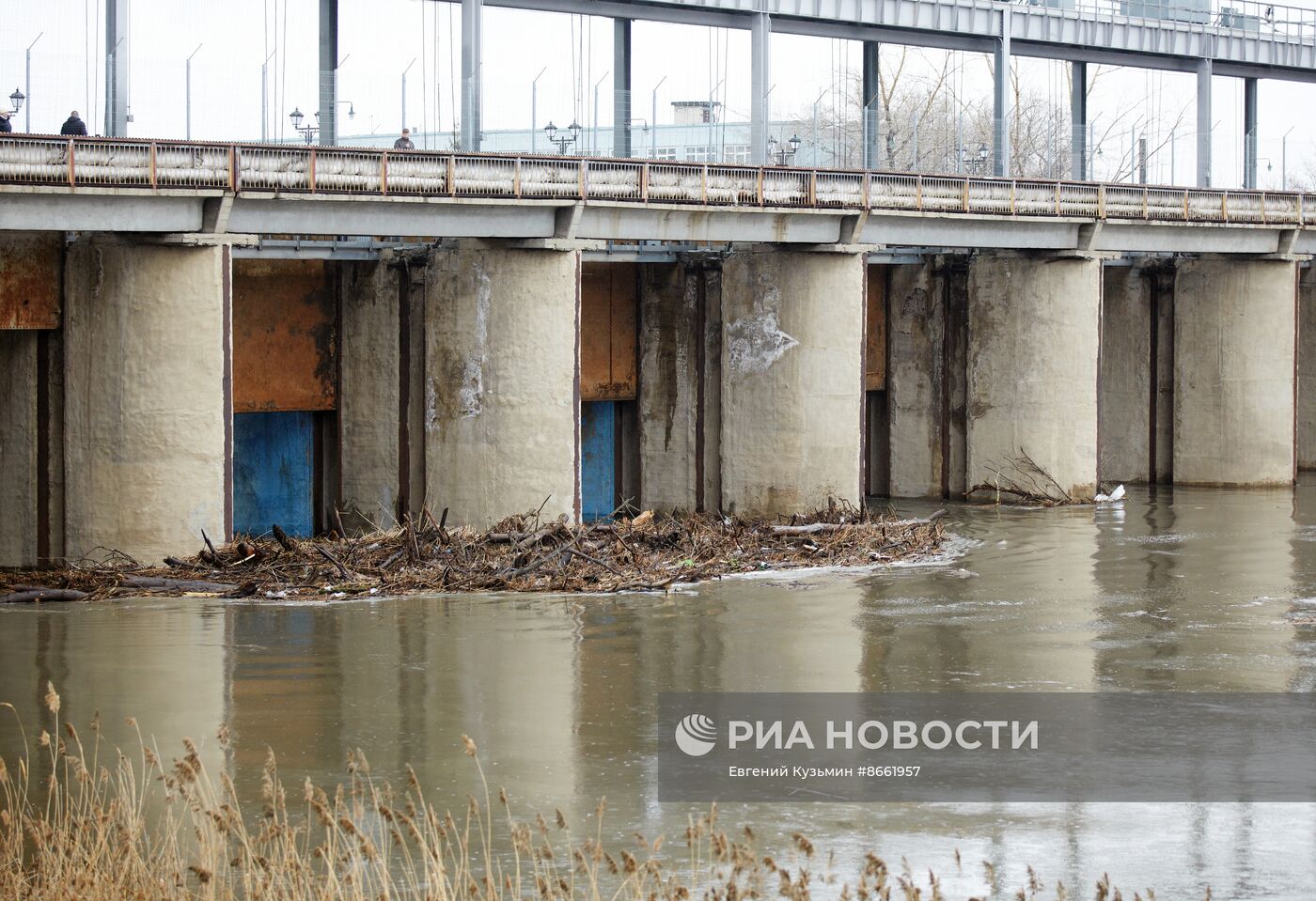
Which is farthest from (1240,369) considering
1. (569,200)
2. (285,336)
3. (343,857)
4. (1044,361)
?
(343,857)

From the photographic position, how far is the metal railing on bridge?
70.9ft

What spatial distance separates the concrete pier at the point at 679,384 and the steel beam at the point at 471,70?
4097 millimetres

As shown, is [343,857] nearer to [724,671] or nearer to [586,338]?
[724,671]

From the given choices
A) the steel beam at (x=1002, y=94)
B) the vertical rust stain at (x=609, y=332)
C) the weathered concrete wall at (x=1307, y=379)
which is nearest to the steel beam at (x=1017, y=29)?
the steel beam at (x=1002, y=94)

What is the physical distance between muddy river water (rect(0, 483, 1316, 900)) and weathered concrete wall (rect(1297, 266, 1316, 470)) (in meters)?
17.3

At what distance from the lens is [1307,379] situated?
139 feet

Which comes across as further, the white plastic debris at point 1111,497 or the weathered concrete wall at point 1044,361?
the white plastic debris at point 1111,497

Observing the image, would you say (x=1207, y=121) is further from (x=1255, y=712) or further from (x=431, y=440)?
(x=1255, y=712)

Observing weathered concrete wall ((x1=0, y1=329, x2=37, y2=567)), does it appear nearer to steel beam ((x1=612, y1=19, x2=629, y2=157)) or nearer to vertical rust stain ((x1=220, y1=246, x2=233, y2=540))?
vertical rust stain ((x1=220, y1=246, x2=233, y2=540))

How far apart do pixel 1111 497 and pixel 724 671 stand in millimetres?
19480

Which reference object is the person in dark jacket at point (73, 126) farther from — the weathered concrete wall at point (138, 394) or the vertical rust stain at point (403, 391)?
the vertical rust stain at point (403, 391)

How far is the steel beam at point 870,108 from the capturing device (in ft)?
119

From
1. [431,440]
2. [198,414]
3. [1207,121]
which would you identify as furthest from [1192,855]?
[1207,121]

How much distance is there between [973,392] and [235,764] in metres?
23.7
